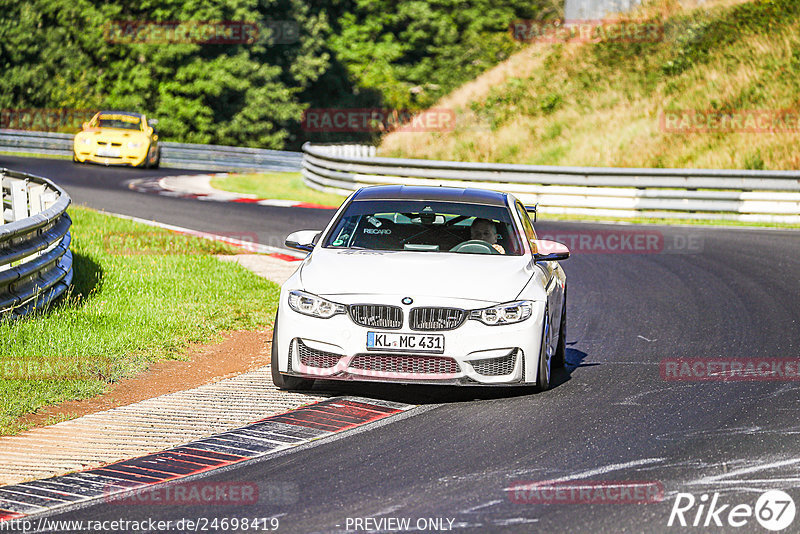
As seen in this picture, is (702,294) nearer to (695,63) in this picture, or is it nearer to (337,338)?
(337,338)

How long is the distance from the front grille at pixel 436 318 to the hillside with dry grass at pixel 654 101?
67.3 ft

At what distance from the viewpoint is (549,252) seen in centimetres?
898

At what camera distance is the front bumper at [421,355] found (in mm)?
7730

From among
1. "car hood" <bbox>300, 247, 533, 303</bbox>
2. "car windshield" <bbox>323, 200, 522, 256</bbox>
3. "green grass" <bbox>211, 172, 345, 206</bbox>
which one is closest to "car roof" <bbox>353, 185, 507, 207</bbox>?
"car windshield" <bbox>323, 200, 522, 256</bbox>

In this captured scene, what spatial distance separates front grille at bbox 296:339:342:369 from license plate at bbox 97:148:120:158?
1015 inches

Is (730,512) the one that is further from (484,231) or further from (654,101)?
(654,101)

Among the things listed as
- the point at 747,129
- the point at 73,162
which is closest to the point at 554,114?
the point at 747,129

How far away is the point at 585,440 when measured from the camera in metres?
6.94

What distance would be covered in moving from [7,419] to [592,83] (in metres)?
30.8
